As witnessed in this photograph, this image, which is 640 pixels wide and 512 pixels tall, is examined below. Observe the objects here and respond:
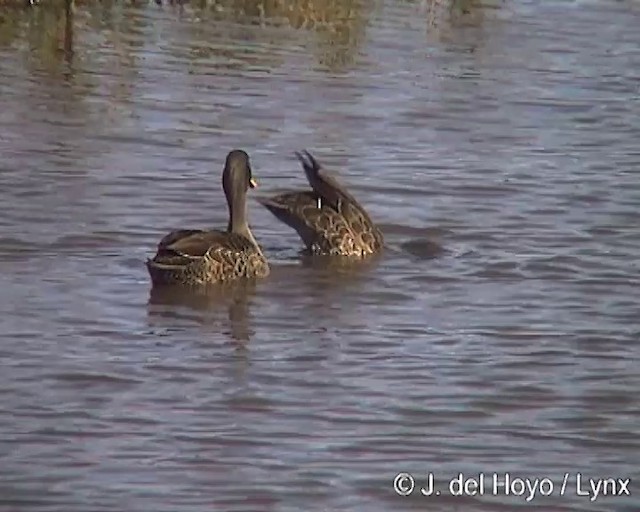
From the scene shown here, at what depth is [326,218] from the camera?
42.0ft

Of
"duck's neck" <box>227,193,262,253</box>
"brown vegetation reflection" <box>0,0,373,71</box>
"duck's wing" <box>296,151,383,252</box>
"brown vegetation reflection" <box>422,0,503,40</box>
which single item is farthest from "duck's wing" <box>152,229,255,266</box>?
"brown vegetation reflection" <box>422,0,503,40</box>

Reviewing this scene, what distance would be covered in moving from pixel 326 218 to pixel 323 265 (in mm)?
325

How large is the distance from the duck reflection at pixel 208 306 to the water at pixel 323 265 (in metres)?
0.03

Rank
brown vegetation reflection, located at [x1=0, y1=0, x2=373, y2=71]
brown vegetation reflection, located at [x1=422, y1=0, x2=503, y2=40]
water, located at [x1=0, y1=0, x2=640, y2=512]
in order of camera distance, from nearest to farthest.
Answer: water, located at [x1=0, y1=0, x2=640, y2=512]
brown vegetation reflection, located at [x1=0, y1=0, x2=373, y2=71]
brown vegetation reflection, located at [x1=422, y1=0, x2=503, y2=40]

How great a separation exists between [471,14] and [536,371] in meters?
11.5

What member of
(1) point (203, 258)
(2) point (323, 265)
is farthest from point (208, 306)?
(2) point (323, 265)

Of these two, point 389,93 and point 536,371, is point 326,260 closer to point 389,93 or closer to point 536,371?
point 536,371

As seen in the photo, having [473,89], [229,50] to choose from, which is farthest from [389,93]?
[229,50]

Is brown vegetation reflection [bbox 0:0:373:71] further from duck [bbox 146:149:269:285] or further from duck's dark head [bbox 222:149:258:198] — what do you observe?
duck [bbox 146:149:269:285]

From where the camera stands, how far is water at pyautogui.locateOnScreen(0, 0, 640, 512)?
8.53 m

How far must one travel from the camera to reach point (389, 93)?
57.1 feet

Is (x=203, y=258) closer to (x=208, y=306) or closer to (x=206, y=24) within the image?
(x=208, y=306)

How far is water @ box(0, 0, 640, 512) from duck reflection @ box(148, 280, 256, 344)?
1.0 inches

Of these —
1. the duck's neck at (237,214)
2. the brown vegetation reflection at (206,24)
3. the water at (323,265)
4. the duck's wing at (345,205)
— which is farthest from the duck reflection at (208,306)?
the brown vegetation reflection at (206,24)
